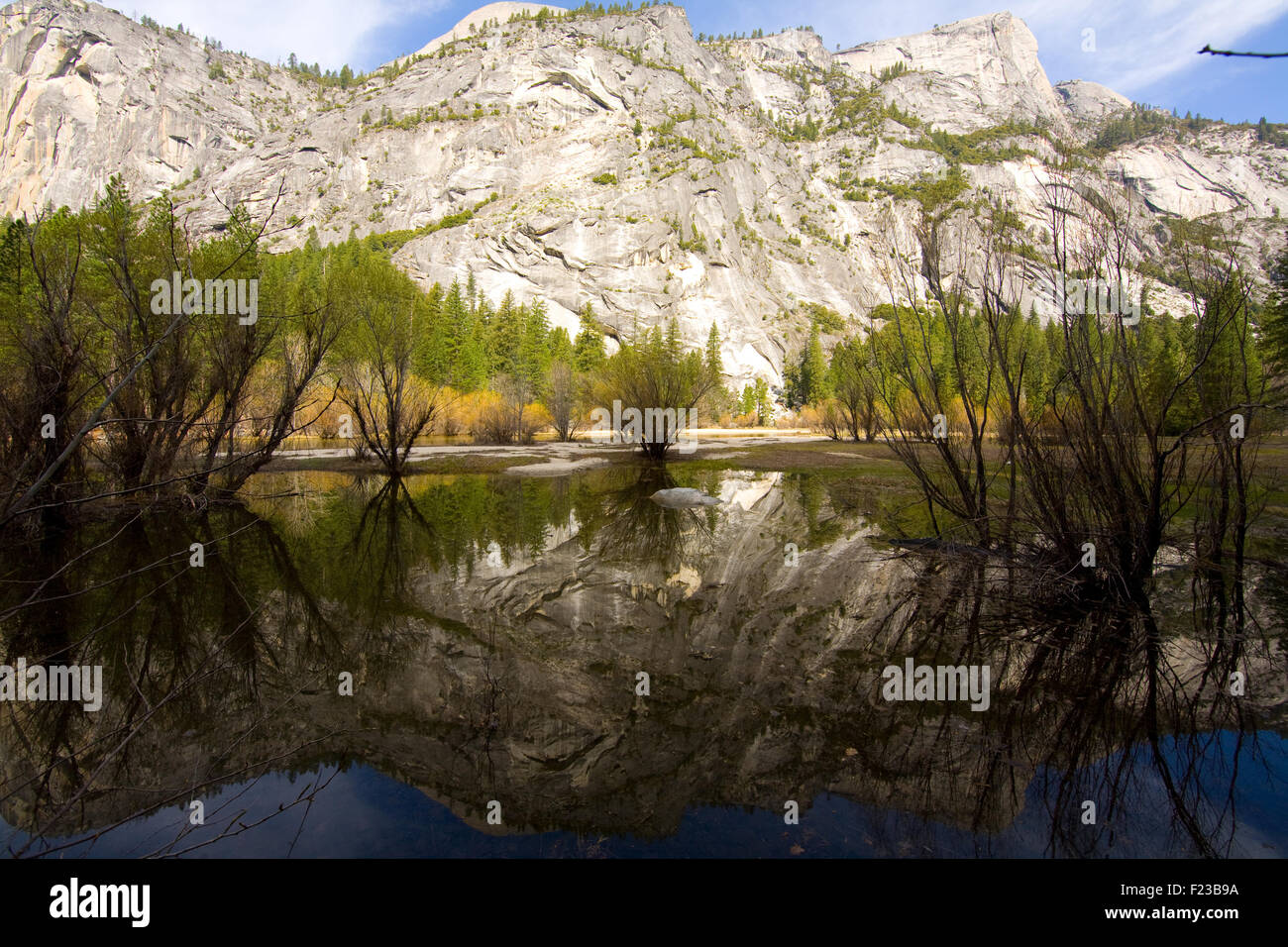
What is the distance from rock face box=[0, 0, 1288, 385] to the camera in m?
70.2

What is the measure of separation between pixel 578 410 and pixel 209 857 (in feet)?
95.7

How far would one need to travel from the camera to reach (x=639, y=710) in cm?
326

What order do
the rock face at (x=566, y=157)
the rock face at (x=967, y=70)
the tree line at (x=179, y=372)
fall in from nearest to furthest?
the tree line at (x=179, y=372)
the rock face at (x=566, y=157)
the rock face at (x=967, y=70)

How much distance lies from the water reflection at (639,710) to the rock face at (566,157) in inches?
2418

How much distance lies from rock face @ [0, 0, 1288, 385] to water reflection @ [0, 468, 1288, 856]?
61426 mm

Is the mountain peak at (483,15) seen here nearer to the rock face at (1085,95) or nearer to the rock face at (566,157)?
the rock face at (566,157)

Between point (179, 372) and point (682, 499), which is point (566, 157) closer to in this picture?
point (682, 499)

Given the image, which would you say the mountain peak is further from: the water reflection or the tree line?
the water reflection

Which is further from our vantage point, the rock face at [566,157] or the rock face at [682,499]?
the rock face at [566,157]

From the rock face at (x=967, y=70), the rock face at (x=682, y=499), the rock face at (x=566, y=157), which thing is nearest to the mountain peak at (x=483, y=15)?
the rock face at (x=566, y=157)

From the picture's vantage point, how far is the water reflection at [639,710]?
2.35m
